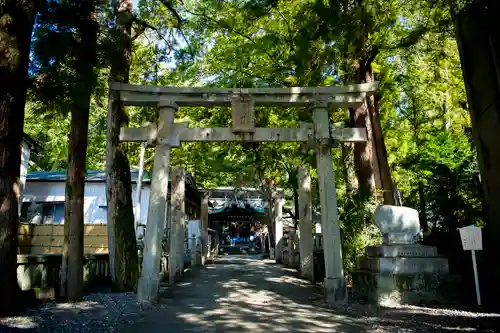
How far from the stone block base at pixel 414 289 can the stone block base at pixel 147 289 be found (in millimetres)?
4723

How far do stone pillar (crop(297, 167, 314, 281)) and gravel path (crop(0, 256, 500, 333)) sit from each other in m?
2.75

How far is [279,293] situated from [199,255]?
817 cm

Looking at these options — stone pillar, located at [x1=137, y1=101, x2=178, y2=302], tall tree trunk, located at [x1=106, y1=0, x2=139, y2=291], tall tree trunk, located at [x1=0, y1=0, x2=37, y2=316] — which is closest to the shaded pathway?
stone pillar, located at [x1=137, y1=101, x2=178, y2=302]

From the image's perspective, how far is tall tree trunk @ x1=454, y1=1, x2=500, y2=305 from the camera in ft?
25.1

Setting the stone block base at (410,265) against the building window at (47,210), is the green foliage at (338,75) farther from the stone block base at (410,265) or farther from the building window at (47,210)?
the building window at (47,210)

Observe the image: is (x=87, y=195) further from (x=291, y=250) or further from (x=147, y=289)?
(x=147, y=289)

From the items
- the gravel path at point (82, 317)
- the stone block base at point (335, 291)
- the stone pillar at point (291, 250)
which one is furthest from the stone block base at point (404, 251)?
the stone pillar at point (291, 250)

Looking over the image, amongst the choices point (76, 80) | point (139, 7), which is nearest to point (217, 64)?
point (139, 7)

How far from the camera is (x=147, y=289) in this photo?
7.55m

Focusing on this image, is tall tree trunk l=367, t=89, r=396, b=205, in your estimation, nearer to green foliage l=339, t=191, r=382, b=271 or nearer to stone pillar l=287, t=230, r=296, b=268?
green foliage l=339, t=191, r=382, b=271

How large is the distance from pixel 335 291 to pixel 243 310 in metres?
2.04

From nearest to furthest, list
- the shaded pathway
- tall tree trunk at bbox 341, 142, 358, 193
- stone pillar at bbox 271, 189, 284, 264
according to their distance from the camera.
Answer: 1. the shaded pathway
2. tall tree trunk at bbox 341, 142, 358, 193
3. stone pillar at bbox 271, 189, 284, 264

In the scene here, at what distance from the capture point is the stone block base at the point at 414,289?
7859 millimetres

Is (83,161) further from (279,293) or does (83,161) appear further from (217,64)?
(217,64)
